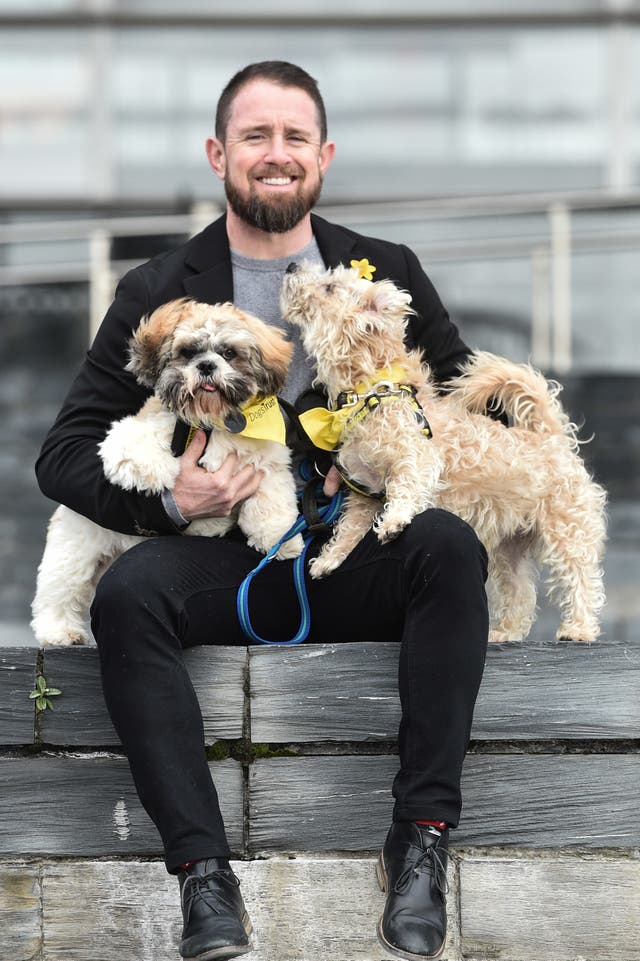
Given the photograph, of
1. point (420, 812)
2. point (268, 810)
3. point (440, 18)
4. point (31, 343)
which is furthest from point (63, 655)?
point (440, 18)

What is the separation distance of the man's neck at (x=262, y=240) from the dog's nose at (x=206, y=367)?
0.71 m

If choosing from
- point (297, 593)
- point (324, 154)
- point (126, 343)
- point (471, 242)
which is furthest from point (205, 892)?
point (471, 242)

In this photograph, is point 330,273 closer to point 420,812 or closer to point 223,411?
point 223,411

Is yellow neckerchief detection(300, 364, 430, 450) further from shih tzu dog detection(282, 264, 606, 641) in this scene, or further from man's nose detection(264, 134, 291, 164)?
man's nose detection(264, 134, 291, 164)

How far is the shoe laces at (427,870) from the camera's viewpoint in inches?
129

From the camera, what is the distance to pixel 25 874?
12.1 ft

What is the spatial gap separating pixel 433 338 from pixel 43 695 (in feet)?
5.37

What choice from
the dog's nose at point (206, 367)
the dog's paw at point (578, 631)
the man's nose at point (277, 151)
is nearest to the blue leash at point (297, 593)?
the dog's nose at point (206, 367)

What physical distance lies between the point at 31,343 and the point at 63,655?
4.93 m

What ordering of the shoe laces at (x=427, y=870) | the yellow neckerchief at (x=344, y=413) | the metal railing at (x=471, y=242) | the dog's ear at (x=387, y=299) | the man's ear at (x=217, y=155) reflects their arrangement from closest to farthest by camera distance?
1. the shoe laces at (x=427, y=870)
2. the yellow neckerchief at (x=344, y=413)
3. the dog's ear at (x=387, y=299)
4. the man's ear at (x=217, y=155)
5. the metal railing at (x=471, y=242)

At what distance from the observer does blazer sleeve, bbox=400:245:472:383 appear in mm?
4379

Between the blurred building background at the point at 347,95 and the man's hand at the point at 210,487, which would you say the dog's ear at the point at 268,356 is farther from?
the blurred building background at the point at 347,95

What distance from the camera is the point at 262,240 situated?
14.3 feet

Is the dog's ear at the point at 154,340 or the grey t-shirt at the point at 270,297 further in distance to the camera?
the grey t-shirt at the point at 270,297
